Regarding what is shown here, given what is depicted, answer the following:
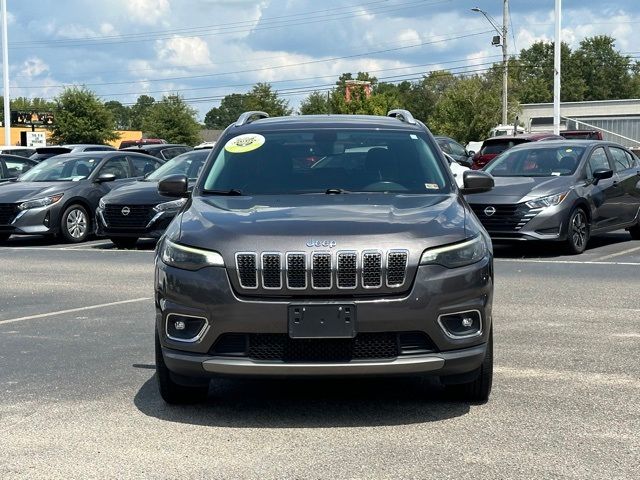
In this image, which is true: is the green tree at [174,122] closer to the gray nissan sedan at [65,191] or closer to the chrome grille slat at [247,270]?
the gray nissan sedan at [65,191]

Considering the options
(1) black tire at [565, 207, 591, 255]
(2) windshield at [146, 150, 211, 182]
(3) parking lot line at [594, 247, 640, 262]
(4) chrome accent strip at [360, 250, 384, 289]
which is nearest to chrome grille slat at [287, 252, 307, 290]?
(4) chrome accent strip at [360, 250, 384, 289]

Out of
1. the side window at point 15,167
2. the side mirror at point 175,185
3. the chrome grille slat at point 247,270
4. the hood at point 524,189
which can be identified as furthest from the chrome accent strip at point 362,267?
the side window at point 15,167

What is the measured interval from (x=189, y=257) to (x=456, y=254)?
4.61ft

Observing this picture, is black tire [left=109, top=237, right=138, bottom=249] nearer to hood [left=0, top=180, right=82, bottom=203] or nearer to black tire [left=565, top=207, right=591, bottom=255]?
Result: hood [left=0, top=180, right=82, bottom=203]

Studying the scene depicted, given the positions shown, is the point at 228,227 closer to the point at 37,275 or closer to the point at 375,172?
the point at 375,172

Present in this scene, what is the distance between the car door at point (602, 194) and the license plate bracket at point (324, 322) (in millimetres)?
10032

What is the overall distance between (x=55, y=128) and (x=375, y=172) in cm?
6387

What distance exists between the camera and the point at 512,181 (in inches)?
566

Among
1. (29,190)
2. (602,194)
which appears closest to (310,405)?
(602,194)

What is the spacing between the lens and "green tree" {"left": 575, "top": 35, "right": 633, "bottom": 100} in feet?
→ 481

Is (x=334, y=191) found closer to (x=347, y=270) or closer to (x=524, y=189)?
(x=347, y=270)

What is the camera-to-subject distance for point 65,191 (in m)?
17.8

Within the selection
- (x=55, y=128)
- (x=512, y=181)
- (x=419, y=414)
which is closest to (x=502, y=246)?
(x=512, y=181)

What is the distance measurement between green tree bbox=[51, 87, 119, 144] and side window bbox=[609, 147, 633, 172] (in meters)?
53.8
